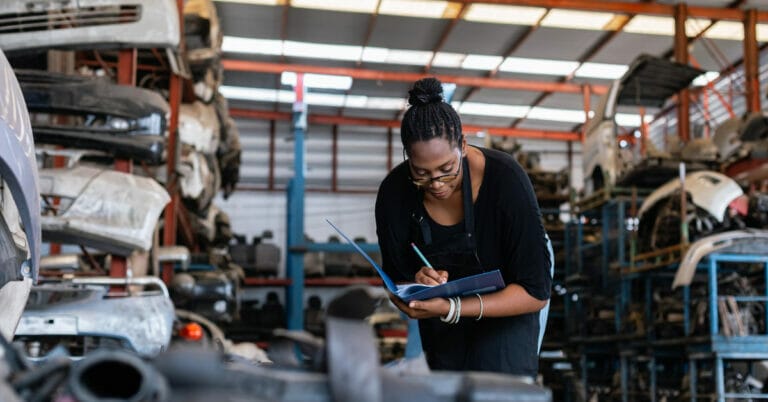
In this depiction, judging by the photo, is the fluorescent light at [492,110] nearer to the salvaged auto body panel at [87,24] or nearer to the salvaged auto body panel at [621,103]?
the salvaged auto body panel at [621,103]

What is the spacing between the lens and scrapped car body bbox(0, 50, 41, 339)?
2246mm

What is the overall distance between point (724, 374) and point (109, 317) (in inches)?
230

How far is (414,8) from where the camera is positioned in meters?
16.5

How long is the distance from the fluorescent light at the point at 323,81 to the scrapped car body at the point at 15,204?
16.7 m

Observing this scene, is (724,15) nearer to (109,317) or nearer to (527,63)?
(527,63)

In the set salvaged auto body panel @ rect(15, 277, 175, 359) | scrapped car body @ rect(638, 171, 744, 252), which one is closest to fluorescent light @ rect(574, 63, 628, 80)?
scrapped car body @ rect(638, 171, 744, 252)

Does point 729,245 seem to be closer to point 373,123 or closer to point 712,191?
point 712,191

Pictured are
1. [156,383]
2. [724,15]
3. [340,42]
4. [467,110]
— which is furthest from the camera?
[467,110]

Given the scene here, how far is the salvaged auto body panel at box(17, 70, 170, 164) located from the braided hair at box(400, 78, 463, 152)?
11.9ft

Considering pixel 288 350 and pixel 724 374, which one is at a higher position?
pixel 288 350

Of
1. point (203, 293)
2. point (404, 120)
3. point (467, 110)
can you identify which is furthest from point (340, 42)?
point (404, 120)

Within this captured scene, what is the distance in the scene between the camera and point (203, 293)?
862 centimetres

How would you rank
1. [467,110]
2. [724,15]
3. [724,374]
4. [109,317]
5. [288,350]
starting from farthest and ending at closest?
[467,110] < [724,15] < [724,374] < [109,317] < [288,350]

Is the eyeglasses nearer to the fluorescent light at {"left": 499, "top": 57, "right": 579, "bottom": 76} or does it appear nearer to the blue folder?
the blue folder
